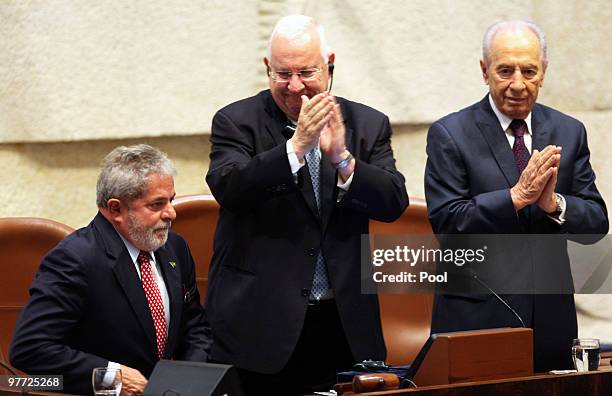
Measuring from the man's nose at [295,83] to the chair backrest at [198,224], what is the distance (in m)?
1.33

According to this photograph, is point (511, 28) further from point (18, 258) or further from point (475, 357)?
point (18, 258)

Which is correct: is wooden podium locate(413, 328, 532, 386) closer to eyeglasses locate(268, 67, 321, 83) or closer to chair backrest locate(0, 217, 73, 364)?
eyeglasses locate(268, 67, 321, 83)

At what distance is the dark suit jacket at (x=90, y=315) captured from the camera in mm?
3119

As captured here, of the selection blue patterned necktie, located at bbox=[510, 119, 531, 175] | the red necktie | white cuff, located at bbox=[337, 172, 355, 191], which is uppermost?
blue patterned necktie, located at bbox=[510, 119, 531, 175]

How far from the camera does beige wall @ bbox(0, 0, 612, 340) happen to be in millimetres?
5082

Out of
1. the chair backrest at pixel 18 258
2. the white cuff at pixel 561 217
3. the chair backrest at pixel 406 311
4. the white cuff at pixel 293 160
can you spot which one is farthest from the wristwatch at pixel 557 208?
the chair backrest at pixel 18 258

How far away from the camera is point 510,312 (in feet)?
11.0

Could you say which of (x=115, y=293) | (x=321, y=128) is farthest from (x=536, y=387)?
(x=115, y=293)

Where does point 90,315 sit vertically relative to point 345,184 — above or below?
below

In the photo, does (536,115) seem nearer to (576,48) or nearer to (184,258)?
(184,258)

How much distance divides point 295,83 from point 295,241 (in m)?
0.42

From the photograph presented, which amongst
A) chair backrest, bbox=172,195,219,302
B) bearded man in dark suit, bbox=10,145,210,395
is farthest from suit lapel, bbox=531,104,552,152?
chair backrest, bbox=172,195,219,302

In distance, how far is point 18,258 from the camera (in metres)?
4.33

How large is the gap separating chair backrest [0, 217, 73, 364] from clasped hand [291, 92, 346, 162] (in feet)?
4.83
